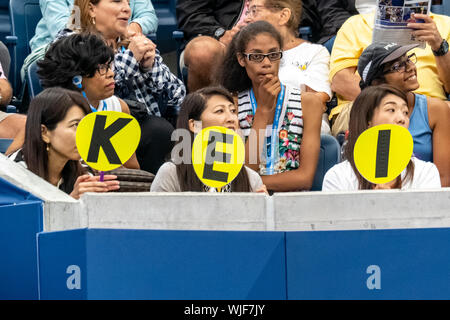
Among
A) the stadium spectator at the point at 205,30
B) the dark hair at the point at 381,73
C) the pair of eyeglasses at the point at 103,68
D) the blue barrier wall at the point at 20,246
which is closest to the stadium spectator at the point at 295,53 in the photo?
the stadium spectator at the point at 205,30

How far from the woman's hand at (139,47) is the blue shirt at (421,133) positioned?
4.33ft

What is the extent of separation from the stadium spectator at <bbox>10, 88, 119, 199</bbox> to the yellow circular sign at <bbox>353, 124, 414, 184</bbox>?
1.13 m

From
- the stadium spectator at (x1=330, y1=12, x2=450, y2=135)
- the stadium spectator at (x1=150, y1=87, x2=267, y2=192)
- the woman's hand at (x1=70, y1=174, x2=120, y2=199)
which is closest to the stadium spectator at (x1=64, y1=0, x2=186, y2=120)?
the stadium spectator at (x1=330, y1=12, x2=450, y2=135)

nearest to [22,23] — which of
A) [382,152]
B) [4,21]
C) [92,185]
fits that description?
[4,21]

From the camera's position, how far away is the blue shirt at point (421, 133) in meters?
3.52

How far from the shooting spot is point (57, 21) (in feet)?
14.3

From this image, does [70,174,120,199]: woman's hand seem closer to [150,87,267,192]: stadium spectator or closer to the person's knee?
[150,87,267,192]: stadium spectator

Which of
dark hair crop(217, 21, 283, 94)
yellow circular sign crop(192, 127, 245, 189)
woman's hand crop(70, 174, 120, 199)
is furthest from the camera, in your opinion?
dark hair crop(217, 21, 283, 94)

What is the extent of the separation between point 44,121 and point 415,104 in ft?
5.33

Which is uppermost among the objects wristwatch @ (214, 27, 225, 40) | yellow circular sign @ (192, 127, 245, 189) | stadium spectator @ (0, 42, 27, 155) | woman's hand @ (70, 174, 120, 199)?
yellow circular sign @ (192, 127, 245, 189)

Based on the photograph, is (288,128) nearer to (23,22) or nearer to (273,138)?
(273,138)

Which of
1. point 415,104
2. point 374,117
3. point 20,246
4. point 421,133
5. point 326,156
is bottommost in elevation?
point 326,156

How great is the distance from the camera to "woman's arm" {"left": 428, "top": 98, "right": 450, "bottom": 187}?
347 cm
